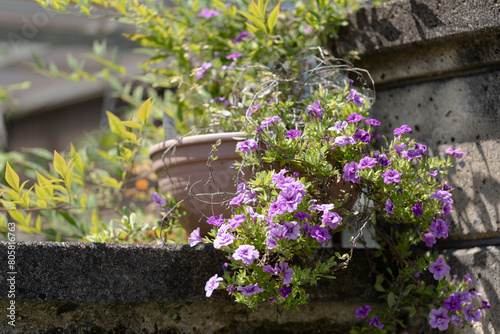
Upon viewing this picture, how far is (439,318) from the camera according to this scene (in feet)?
4.77

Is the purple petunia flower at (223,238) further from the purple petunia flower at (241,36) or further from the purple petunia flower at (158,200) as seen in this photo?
the purple petunia flower at (241,36)

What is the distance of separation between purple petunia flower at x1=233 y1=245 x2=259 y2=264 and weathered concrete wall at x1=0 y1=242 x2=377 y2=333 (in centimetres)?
24

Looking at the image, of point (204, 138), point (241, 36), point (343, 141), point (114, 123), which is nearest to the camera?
point (343, 141)

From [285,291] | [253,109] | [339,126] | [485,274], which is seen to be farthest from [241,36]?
[485,274]

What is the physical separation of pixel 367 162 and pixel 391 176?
0.25 feet

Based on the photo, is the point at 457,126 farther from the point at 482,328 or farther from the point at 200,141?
the point at 200,141

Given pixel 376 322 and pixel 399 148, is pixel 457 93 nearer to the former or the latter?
pixel 399 148

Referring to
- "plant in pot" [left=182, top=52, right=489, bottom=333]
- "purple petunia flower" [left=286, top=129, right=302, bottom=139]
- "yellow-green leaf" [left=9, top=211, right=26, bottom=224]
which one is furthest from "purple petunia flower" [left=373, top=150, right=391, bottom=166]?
"yellow-green leaf" [left=9, top=211, right=26, bottom=224]

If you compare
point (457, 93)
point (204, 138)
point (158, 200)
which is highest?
point (457, 93)

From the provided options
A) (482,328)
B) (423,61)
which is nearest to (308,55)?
(423,61)

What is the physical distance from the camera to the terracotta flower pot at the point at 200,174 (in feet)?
5.08

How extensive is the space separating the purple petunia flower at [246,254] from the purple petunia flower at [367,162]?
0.36 meters

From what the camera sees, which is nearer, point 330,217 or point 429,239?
point 330,217

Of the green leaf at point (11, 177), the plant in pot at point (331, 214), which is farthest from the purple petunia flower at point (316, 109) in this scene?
the green leaf at point (11, 177)
